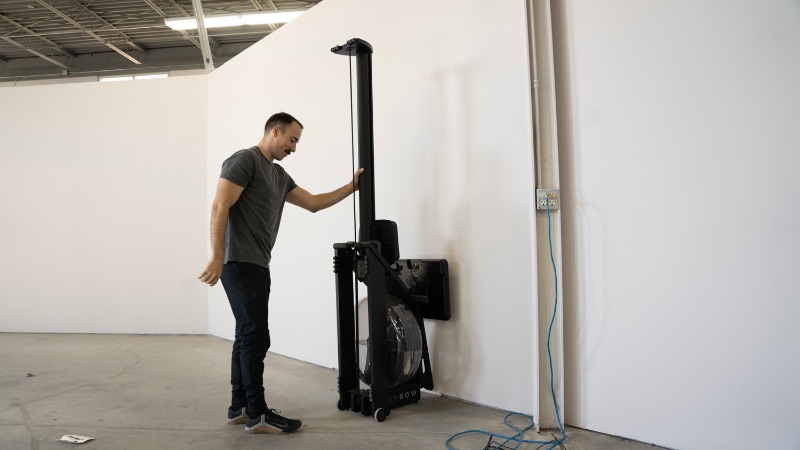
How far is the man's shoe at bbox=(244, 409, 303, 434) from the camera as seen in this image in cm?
226

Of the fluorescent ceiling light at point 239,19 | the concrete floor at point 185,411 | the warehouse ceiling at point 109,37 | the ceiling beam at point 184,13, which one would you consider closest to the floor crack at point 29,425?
the concrete floor at point 185,411

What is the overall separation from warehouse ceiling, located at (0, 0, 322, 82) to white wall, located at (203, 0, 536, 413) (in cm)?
491

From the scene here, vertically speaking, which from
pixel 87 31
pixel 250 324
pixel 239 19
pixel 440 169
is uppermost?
pixel 87 31

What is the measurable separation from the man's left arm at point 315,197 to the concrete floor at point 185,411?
997 mm

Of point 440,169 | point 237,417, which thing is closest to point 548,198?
point 440,169

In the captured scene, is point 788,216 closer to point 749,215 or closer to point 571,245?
point 749,215

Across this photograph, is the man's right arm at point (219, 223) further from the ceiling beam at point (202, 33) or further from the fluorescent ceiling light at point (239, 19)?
the fluorescent ceiling light at point (239, 19)

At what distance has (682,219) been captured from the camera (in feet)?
6.44

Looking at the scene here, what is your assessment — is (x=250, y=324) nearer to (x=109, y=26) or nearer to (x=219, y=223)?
(x=219, y=223)

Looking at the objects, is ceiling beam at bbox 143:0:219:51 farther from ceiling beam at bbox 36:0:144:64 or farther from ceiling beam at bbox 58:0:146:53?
ceiling beam at bbox 36:0:144:64

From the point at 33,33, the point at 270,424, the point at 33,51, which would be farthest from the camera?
the point at 33,51

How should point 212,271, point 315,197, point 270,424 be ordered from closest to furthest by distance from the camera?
point 212,271 < point 270,424 < point 315,197

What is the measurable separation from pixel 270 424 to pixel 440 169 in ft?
4.83

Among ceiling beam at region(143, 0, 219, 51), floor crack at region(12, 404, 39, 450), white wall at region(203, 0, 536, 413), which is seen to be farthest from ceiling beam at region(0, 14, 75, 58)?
floor crack at region(12, 404, 39, 450)
